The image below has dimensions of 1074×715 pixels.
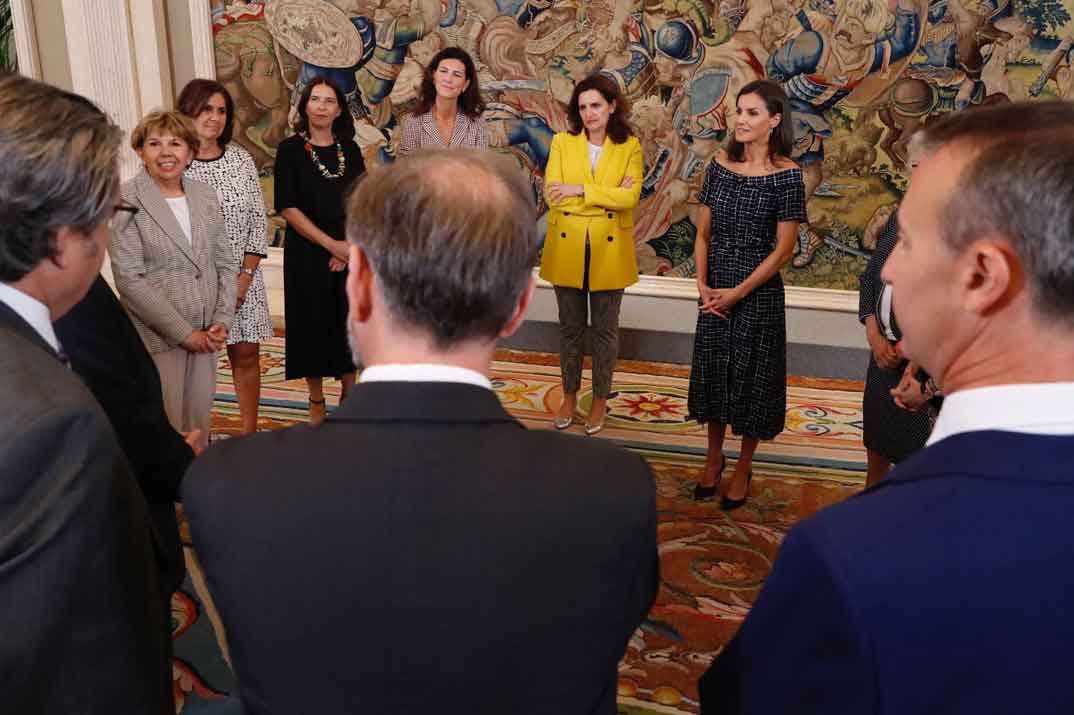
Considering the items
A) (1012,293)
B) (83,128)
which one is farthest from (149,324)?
(1012,293)

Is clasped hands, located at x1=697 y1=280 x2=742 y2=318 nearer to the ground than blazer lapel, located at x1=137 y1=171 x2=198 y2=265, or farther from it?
nearer to the ground

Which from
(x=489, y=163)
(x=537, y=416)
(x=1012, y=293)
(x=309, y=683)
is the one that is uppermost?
(x=489, y=163)

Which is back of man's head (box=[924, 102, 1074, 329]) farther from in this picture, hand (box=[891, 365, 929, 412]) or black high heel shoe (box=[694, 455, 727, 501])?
black high heel shoe (box=[694, 455, 727, 501])

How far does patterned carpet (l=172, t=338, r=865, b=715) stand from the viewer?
3.17 metres

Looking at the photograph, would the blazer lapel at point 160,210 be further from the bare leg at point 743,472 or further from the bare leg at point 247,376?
the bare leg at point 743,472

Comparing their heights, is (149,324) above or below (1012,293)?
below

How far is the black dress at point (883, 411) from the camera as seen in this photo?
3.48 m

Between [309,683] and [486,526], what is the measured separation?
1.05 ft

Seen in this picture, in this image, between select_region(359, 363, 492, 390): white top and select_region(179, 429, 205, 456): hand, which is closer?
select_region(359, 363, 492, 390): white top

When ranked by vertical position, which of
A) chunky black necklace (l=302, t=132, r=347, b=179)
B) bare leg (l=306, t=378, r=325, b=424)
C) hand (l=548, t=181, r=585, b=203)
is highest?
chunky black necklace (l=302, t=132, r=347, b=179)

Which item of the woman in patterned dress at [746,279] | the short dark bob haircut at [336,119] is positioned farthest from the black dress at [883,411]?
the short dark bob haircut at [336,119]

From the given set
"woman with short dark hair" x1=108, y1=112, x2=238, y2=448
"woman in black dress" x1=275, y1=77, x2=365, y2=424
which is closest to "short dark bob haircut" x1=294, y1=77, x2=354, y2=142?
"woman in black dress" x1=275, y1=77, x2=365, y2=424

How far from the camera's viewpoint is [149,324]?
3756mm

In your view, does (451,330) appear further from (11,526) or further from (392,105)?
(392,105)
